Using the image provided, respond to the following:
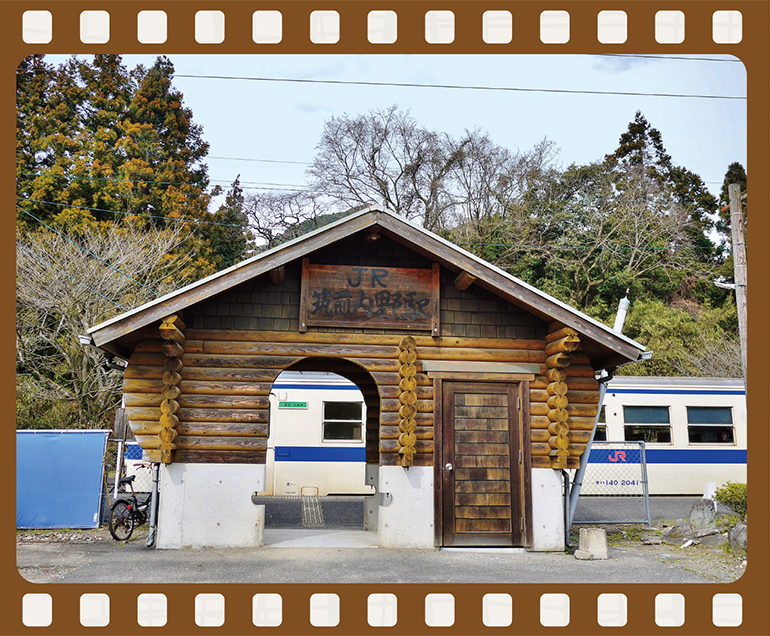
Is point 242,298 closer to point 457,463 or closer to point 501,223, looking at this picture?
point 457,463

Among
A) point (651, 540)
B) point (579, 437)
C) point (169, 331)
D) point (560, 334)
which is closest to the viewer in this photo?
point (169, 331)

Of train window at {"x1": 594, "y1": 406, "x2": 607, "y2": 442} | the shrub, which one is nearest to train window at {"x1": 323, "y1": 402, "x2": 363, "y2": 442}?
train window at {"x1": 594, "y1": 406, "x2": 607, "y2": 442}

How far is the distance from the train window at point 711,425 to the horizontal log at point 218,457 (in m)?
12.1

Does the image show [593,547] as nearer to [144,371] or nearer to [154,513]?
[154,513]

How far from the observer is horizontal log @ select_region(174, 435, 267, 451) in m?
9.34

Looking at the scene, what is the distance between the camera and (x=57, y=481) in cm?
1120

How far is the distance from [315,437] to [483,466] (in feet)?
22.6

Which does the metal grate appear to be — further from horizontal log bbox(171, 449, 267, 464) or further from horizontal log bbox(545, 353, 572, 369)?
horizontal log bbox(171, 449, 267, 464)

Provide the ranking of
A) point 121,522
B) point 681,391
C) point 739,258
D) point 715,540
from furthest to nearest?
point 681,391, point 739,258, point 121,522, point 715,540

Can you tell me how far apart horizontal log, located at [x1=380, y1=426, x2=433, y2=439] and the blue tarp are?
5.16 meters

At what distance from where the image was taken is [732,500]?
11.2m

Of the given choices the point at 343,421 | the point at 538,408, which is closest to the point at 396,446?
the point at 538,408

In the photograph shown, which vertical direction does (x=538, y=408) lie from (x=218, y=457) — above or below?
above

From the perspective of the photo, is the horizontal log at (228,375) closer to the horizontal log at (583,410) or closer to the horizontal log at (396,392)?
the horizontal log at (396,392)
